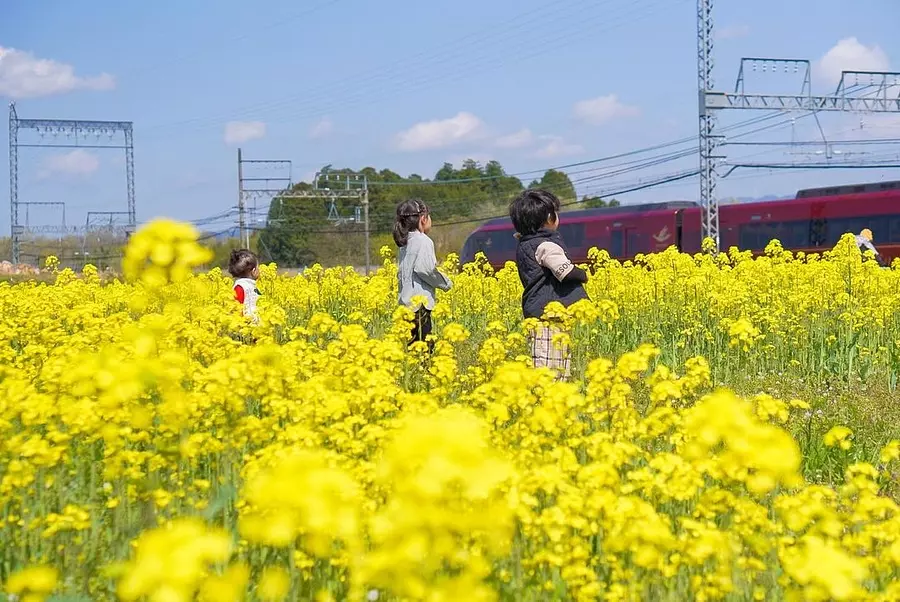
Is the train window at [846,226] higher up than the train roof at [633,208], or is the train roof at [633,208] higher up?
the train roof at [633,208]

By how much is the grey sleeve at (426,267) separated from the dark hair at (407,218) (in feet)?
0.33

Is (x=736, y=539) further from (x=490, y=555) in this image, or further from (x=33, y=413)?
(x=33, y=413)

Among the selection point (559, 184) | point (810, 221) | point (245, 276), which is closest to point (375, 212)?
point (559, 184)

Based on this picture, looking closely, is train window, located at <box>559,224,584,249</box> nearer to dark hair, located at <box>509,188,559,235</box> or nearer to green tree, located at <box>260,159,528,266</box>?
green tree, located at <box>260,159,528,266</box>

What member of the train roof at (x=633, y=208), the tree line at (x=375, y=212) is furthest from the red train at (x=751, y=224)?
the tree line at (x=375, y=212)

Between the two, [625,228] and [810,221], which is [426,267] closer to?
[810,221]

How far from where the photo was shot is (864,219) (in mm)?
21375

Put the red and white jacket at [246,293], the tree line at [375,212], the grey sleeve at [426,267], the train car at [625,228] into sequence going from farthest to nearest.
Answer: the tree line at [375,212], the train car at [625,228], the red and white jacket at [246,293], the grey sleeve at [426,267]

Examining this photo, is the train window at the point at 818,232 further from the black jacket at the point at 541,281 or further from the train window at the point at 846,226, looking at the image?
the black jacket at the point at 541,281

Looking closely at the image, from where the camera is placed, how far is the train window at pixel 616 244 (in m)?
26.6

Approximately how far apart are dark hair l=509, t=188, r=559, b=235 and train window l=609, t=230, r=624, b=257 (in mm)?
21445

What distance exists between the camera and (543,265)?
5.44 metres

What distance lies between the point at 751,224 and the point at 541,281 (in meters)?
19.7

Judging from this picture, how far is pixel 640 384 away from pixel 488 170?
2435 inches
